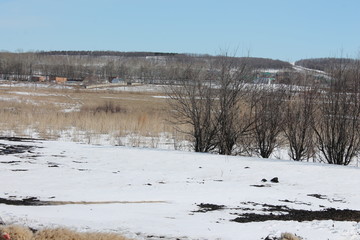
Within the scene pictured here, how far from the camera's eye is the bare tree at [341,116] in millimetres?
14414

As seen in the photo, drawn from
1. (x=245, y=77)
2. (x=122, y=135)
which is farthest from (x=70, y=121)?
(x=245, y=77)

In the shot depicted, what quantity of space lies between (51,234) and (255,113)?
10.8 metres

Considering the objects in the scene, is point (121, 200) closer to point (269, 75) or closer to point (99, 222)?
point (99, 222)

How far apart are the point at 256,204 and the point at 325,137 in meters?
7.45

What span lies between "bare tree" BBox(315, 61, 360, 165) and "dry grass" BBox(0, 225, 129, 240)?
34.1ft

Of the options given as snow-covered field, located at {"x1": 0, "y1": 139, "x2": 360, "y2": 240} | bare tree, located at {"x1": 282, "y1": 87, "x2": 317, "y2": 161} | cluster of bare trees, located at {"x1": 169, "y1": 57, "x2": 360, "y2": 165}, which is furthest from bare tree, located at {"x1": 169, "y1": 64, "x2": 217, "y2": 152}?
bare tree, located at {"x1": 282, "y1": 87, "x2": 317, "y2": 161}

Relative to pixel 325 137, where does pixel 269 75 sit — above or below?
above

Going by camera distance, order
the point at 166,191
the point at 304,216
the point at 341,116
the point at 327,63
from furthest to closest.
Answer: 1. the point at 327,63
2. the point at 341,116
3. the point at 166,191
4. the point at 304,216

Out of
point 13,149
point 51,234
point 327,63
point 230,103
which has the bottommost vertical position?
point 13,149

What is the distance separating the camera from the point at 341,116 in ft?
47.8

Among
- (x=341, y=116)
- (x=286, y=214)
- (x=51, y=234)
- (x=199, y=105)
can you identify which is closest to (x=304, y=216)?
(x=286, y=214)

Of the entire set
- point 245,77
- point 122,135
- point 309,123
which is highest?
point 245,77

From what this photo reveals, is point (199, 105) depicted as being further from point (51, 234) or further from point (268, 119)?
point (51, 234)

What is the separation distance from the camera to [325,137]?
49.5 feet
